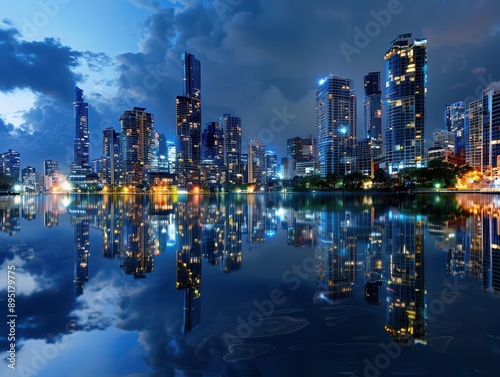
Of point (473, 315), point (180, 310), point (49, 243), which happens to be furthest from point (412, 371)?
point (49, 243)

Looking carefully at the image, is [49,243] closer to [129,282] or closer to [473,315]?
[129,282]

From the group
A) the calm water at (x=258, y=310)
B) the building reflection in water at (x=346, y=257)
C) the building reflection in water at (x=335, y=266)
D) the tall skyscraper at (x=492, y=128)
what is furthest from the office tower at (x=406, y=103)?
the calm water at (x=258, y=310)

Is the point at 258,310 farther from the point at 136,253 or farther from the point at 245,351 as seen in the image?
the point at 136,253

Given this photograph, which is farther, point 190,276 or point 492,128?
point 492,128

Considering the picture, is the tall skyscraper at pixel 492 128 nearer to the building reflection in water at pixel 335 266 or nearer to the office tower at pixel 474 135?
the office tower at pixel 474 135

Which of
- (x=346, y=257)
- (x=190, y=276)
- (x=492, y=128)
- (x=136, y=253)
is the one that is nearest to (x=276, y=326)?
(x=190, y=276)

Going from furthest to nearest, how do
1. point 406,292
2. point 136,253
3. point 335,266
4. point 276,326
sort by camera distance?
1. point 136,253
2. point 335,266
3. point 406,292
4. point 276,326
